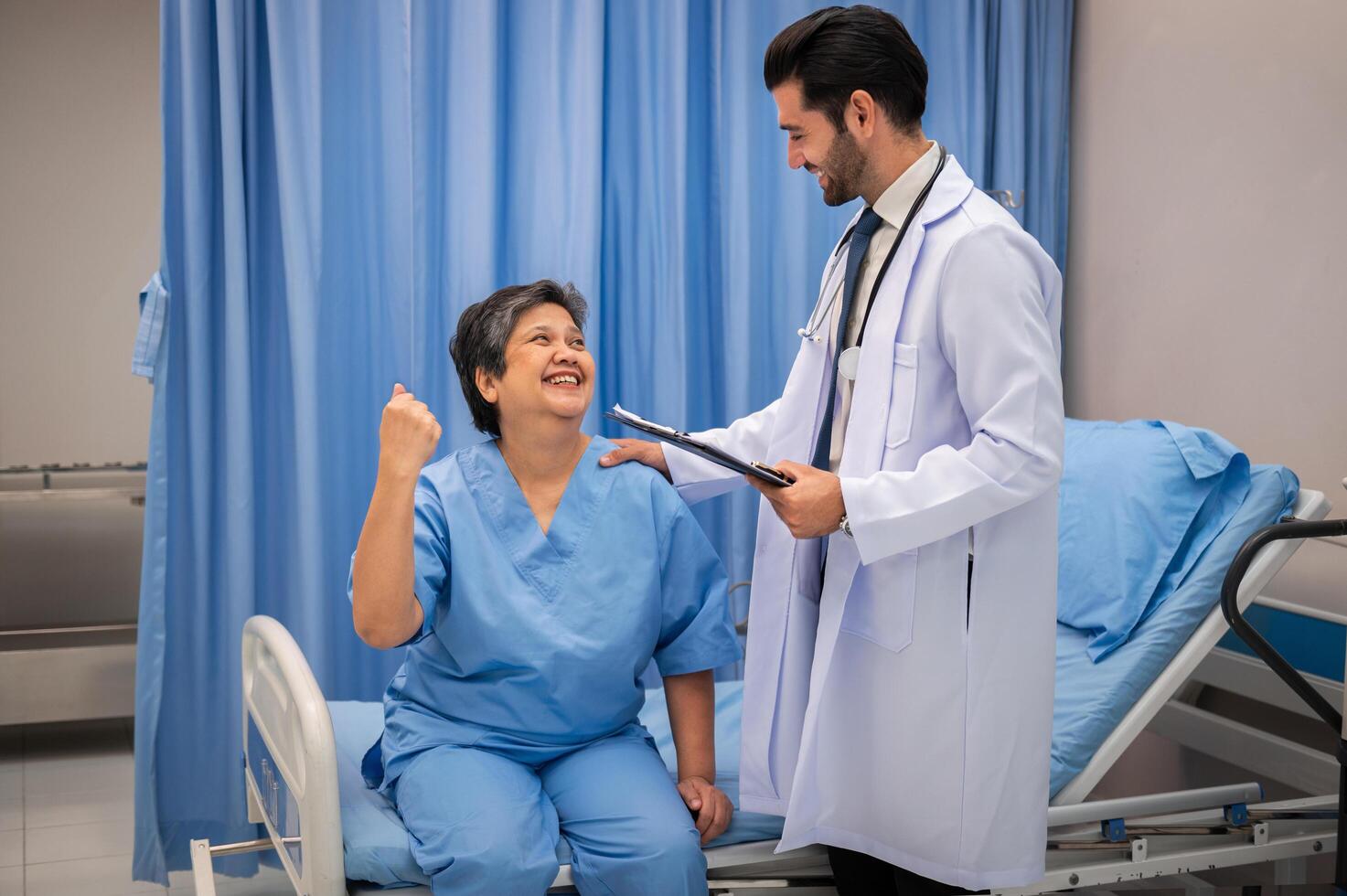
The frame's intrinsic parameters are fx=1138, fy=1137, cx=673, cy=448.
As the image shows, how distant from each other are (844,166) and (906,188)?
93mm

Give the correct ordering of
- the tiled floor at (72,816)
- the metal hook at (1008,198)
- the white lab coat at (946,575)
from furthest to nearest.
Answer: the metal hook at (1008,198) < the tiled floor at (72,816) < the white lab coat at (946,575)

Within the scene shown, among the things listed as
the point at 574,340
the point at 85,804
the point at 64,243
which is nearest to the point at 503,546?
the point at 574,340

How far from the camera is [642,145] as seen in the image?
283 centimetres

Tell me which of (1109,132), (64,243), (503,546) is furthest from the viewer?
(64,243)

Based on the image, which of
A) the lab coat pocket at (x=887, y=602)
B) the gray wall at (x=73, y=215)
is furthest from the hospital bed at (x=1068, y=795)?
the gray wall at (x=73, y=215)

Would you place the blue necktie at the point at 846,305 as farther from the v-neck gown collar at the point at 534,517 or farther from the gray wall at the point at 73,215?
the gray wall at the point at 73,215

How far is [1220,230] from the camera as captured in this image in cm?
265

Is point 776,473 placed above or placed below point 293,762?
above

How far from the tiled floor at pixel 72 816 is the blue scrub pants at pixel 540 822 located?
4.15 feet

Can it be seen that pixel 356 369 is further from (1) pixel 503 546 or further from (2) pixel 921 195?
(2) pixel 921 195

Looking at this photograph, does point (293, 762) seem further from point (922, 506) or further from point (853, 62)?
point (853, 62)

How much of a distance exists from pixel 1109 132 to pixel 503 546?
7.17 feet

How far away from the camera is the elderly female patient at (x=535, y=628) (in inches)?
60.7

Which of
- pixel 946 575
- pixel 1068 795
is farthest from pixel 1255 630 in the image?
pixel 946 575
